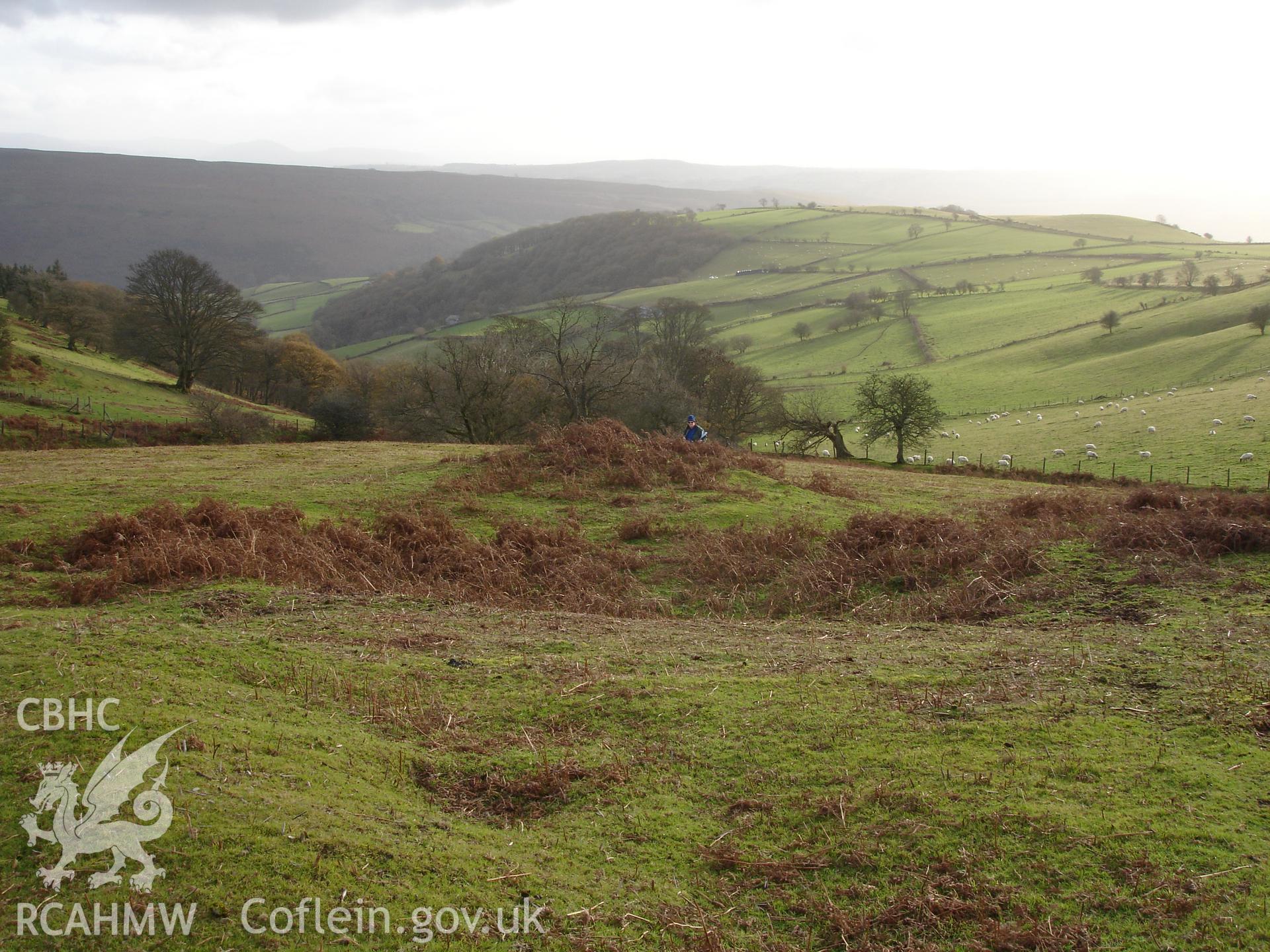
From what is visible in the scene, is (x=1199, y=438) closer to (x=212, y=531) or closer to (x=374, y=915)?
(x=212, y=531)

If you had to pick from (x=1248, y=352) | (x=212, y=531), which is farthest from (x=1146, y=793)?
(x=1248, y=352)

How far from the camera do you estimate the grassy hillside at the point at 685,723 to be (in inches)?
197

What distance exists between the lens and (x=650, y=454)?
2258 centimetres

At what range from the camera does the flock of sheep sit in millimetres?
41750

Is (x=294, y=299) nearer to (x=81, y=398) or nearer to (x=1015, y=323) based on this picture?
(x=81, y=398)

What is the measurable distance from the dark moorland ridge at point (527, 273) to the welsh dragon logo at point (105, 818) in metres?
118

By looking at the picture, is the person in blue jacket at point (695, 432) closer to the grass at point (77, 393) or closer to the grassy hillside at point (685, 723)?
the grassy hillside at point (685, 723)

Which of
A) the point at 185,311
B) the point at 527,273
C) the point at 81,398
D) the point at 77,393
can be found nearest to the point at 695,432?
the point at 81,398

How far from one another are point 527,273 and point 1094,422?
4276 inches

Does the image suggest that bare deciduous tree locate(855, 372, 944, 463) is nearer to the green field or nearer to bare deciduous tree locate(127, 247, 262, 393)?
bare deciduous tree locate(127, 247, 262, 393)

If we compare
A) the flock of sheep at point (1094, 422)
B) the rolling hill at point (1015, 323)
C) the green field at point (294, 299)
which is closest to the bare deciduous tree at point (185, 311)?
the rolling hill at point (1015, 323)

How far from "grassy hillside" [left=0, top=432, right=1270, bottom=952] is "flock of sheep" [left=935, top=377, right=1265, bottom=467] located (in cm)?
2883

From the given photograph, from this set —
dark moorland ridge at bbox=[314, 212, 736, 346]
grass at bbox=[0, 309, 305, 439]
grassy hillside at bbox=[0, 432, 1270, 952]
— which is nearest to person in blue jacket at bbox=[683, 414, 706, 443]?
grassy hillside at bbox=[0, 432, 1270, 952]

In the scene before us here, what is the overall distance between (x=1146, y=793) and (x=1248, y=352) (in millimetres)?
68425
